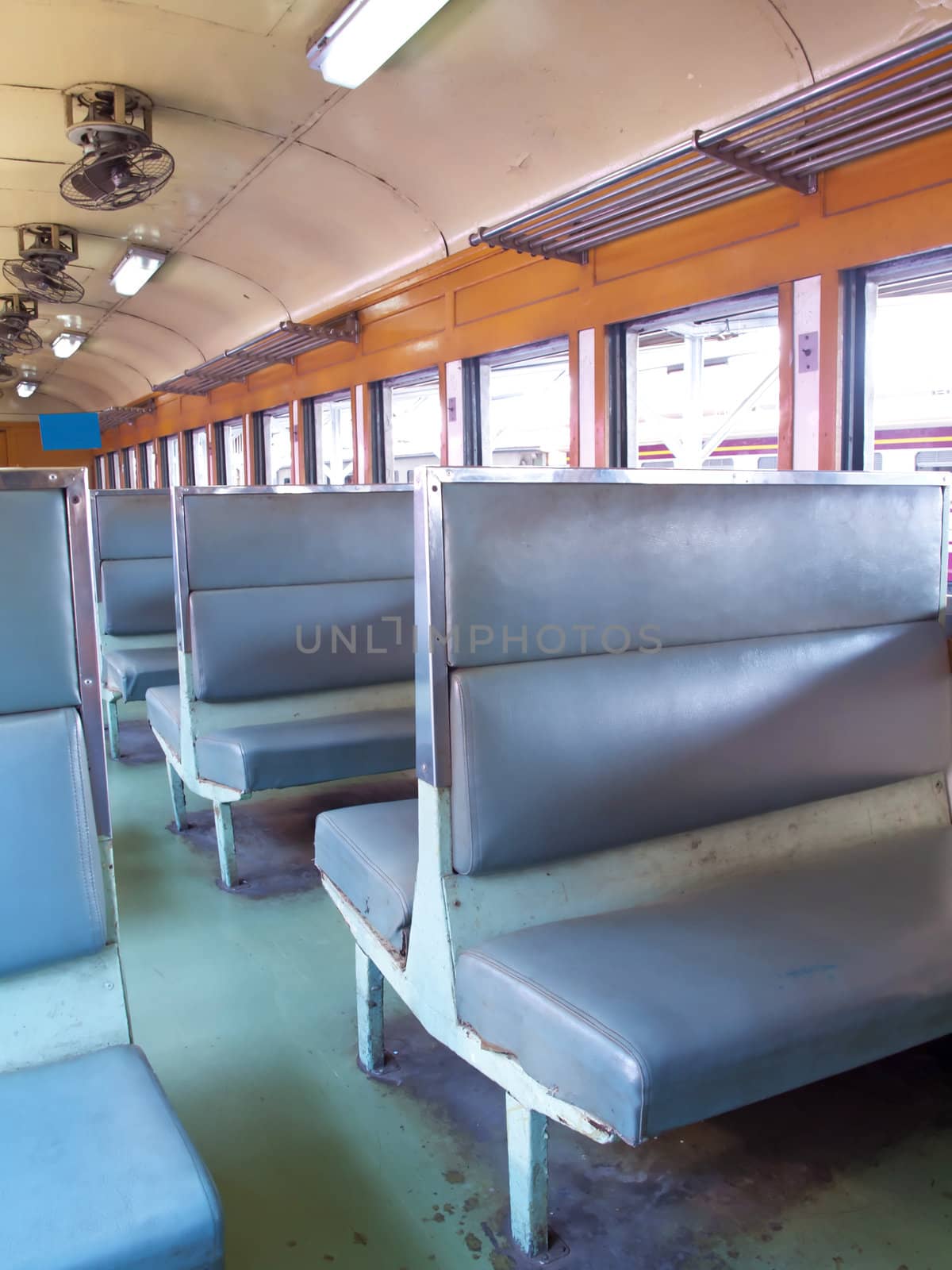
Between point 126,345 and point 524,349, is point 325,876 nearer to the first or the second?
point 524,349

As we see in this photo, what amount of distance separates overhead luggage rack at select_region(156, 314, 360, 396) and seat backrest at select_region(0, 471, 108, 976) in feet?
18.5

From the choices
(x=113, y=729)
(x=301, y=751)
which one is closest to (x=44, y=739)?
(x=301, y=751)

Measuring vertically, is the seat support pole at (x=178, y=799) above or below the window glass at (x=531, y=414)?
below

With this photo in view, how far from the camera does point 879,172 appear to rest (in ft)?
10.6

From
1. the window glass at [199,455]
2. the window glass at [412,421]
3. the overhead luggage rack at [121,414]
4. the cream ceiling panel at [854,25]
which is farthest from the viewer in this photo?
the overhead luggage rack at [121,414]

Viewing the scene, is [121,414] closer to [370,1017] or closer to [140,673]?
[140,673]

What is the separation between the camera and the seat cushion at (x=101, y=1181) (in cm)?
96

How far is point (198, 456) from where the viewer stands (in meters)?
11.4

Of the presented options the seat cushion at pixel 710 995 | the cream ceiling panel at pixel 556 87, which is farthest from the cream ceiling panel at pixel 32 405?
the seat cushion at pixel 710 995

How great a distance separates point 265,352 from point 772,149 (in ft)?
17.4

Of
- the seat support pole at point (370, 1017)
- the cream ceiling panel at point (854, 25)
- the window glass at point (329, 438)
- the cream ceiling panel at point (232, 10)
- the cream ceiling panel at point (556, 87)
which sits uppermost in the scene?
the cream ceiling panel at point (232, 10)

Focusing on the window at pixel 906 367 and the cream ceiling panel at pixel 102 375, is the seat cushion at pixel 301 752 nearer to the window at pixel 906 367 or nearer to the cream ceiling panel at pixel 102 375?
the window at pixel 906 367

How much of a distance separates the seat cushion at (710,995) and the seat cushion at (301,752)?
1467mm

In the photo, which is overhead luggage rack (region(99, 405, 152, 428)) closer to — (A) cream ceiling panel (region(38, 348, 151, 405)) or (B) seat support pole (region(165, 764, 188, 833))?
(A) cream ceiling panel (region(38, 348, 151, 405))
